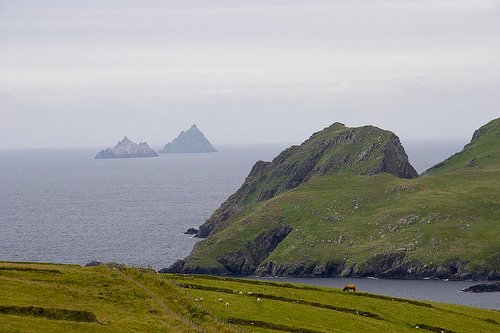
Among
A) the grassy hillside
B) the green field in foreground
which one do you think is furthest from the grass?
the grassy hillside

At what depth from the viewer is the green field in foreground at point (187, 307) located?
A: 181ft

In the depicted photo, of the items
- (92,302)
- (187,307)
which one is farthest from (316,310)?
(92,302)

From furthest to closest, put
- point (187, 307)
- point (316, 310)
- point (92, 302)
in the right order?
point (316, 310)
point (187, 307)
point (92, 302)

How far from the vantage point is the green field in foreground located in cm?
5525

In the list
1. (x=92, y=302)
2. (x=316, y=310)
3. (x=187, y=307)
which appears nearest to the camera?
(x=92, y=302)

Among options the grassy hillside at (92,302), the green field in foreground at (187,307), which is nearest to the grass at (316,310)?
the green field in foreground at (187,307)

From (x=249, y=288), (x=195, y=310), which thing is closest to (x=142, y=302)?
(x=195, y=310)

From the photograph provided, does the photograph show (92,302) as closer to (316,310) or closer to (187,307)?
(187,307)

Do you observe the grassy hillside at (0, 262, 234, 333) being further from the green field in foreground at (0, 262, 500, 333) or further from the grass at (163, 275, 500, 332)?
the grass at (163, 275, 500, 332)

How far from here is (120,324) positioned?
55.1 meters

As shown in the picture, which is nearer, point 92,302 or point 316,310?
point 92,302

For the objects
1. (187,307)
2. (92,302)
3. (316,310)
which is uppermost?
(92,302)

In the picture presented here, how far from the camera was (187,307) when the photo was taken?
65.5m

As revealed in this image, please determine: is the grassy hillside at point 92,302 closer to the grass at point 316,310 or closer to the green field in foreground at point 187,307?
the green field in foreground at point 187,307
